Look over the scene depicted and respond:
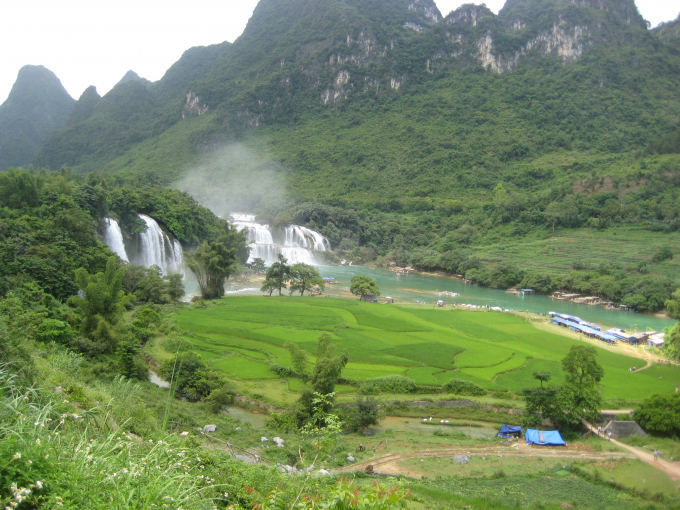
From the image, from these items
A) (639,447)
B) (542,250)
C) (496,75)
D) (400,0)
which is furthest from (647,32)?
(639,447)

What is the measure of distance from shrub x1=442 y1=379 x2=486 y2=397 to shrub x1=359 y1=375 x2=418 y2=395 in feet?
5.34

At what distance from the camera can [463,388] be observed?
65.5 feet

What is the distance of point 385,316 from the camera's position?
33.6 meters

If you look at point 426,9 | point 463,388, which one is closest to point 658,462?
point 463,388

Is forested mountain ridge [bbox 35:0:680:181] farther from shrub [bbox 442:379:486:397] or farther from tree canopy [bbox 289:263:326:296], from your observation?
shrub [bbox 442:379:486:397]

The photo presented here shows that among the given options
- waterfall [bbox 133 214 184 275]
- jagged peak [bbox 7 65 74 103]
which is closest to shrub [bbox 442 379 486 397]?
waterfall [bbox 133 214 184 275]

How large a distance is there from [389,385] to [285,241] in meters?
54.9

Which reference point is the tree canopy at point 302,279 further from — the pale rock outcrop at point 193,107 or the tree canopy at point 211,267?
the pale rock outcrop at point 193,107

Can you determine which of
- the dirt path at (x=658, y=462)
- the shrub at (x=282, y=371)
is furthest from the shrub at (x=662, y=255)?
the shrub at (x=282, y=371)

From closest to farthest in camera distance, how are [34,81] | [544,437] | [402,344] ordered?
[544,437], [402,344], [34,81]

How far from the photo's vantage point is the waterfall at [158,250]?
137 ft

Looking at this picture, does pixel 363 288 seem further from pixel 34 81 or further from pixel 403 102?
pixel 34 81

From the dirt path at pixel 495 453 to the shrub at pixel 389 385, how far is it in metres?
4.77

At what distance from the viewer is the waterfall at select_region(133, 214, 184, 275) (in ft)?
137
